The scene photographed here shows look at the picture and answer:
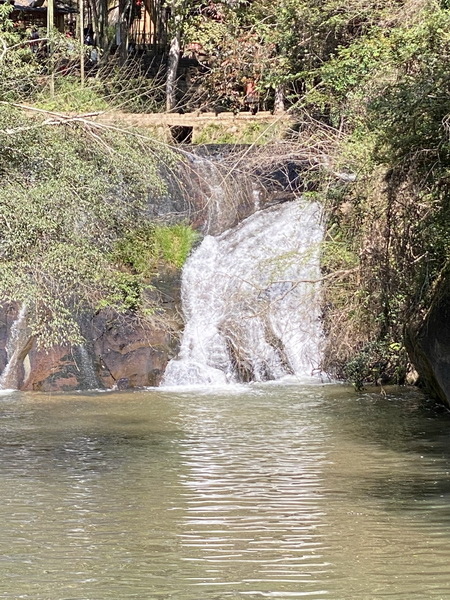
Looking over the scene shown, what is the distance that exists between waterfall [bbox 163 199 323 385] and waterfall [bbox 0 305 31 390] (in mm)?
2766

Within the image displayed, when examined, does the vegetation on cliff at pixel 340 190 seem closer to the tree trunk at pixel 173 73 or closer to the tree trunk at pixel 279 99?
the tree trunk at pixel 279 99

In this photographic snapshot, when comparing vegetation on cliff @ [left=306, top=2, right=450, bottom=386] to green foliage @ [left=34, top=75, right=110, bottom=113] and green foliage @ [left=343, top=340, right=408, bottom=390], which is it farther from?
green foliage @ [left=34, top=75, right=110, bottom=113]

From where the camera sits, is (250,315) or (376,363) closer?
(376,363)

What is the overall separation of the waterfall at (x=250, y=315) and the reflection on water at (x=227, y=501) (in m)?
3.25

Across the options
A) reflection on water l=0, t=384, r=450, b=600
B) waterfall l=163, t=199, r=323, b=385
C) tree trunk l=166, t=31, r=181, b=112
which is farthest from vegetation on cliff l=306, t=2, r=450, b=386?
tree trunk l=166, t=31, r=181, b=112

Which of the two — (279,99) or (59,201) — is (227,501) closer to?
(59,201)

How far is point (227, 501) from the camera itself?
35.2ft

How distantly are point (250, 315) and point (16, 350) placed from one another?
453 centimetres

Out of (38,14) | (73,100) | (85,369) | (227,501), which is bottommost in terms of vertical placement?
(85,369)

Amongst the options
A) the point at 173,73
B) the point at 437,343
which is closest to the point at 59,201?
the point at 437,343

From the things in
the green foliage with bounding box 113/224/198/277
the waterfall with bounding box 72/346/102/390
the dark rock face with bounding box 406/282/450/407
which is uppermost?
the green foliage with bounding box 113/224/198/277

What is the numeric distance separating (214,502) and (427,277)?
18.6 feet

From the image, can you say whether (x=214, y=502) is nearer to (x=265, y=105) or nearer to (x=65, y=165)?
(x=65, y=165)

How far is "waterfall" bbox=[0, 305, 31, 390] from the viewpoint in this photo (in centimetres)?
2095
